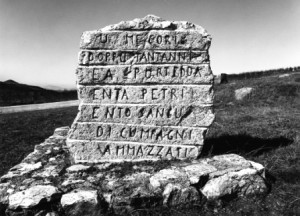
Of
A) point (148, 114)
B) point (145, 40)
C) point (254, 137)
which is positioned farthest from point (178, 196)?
point (254, 137)

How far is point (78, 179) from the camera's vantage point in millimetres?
3828

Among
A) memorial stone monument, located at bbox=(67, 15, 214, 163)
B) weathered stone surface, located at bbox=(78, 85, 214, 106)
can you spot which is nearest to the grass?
memorial stone monument, located at bbox=(67, 15, 214, 163)

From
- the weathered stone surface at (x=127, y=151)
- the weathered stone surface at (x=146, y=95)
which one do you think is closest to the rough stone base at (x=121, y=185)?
the weathered stone surface at (x=127, y=151)

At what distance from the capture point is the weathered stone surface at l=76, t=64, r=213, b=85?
430 centimetres

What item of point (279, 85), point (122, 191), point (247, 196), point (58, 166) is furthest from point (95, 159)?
point (279, 85)

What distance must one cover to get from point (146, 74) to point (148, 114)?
57cm

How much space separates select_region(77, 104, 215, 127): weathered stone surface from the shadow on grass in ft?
2.00

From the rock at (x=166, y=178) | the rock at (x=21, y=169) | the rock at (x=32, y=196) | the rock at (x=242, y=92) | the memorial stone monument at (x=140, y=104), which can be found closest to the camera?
the rock at (x=32, y=196)

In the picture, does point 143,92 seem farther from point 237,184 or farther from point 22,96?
point 22,96

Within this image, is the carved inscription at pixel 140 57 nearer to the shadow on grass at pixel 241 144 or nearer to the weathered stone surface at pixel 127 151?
the weathered stone surface at pixel 127 151

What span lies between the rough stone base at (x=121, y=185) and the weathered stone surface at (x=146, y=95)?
873mm

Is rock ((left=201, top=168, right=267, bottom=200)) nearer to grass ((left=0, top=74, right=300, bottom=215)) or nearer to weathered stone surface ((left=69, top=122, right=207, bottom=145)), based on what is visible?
grass ((left=0, top=74, right=300, bottom=215))

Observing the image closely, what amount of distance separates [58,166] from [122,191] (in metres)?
1.23

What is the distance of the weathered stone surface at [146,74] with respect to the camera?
4.30m
